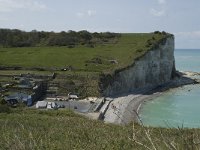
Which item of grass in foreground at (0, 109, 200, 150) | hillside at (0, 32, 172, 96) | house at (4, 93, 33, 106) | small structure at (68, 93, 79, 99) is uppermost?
grass in foreground at (0, 109, 200, 150)

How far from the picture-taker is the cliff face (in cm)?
6158

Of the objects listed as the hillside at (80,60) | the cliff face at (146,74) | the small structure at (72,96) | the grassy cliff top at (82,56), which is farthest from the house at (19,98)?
the grassy cliff top at (82,56)

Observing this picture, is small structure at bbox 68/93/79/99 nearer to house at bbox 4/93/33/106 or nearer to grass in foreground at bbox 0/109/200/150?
house at bbox 4/93/33/106

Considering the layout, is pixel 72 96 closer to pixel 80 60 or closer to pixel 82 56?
pixel 80 60

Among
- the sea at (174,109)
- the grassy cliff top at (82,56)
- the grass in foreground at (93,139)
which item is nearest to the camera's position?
the grass in foreground at (93,139)

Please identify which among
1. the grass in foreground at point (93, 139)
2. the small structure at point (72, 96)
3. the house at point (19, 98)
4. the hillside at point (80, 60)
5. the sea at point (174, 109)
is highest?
the grass in foreground at point (93, 139)

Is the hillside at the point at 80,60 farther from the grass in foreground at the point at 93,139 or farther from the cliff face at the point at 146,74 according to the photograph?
the grass in foreground at the point at 93,139

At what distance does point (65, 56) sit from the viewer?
71.2 meters

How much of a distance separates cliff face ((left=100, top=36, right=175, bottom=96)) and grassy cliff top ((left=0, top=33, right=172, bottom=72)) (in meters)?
1.22

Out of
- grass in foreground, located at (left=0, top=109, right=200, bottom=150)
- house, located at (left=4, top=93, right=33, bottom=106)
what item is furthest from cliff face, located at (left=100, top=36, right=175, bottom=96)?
grass in foreground, located at (left=0, top=109, right=200, bottom=150)

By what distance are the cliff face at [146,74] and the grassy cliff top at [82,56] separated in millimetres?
1216

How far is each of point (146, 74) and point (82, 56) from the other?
424 inches

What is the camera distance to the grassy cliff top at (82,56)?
65188 millimetres

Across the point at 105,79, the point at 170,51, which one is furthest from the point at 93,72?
the point at 170,51
